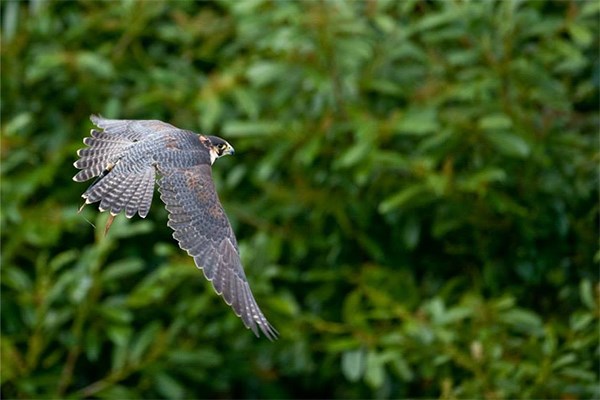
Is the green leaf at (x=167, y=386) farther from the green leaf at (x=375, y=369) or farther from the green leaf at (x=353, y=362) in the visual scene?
the green leaf at (x=375, y=369)

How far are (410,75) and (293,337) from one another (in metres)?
1.43

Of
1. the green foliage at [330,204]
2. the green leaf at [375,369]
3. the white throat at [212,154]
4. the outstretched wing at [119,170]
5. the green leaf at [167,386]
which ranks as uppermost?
→ the outstretched wing at [119,170]

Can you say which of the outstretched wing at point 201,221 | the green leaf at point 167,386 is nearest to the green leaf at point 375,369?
the green leaf at point 167,386

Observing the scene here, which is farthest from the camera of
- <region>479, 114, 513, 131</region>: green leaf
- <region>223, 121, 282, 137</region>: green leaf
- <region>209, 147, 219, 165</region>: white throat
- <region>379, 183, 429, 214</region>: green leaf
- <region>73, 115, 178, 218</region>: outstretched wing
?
<region>223, 121, 282, 137</region>: green leaf

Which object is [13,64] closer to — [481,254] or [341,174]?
[341,174]

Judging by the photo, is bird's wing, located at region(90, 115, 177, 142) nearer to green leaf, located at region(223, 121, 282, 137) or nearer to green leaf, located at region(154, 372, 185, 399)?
green leaf, located at region(223, 121, 282, 137)

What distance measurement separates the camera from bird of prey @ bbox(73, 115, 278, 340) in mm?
4375

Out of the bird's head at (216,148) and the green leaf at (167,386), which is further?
the green leaf at (167,386)

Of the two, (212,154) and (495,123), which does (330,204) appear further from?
(212,154)

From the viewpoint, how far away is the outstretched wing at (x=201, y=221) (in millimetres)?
4422

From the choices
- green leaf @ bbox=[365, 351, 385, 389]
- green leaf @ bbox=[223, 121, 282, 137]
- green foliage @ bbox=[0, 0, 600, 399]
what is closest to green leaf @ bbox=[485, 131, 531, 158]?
green foliage @ bbox=[0, 0, 600, 399]

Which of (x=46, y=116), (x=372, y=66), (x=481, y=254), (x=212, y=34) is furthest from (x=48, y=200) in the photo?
(x=481, y=254)

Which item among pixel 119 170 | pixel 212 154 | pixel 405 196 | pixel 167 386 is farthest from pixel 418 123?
pixel 119 170

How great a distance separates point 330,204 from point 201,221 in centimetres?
228
